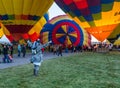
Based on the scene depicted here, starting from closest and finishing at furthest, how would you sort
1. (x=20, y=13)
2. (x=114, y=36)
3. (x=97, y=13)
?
1. (x=97, y=13)
2. (x=20, y=13)
3. (x=114, y=36)

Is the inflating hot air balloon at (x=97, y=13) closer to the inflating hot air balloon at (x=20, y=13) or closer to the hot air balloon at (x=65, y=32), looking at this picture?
the inflating hot air balloon at (x=20, y=13)

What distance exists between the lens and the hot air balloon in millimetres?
35938

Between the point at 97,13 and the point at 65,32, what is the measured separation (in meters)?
9.31

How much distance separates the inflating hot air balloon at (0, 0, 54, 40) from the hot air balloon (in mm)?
7492

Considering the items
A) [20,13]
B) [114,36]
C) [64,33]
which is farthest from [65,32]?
[20,13]

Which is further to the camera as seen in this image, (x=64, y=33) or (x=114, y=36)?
(x=114, y=36)

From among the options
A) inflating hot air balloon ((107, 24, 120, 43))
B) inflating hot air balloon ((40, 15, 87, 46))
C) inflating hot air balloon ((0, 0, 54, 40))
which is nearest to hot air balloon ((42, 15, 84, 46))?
inflating hot air balloon ((40, 15, 87, 46))

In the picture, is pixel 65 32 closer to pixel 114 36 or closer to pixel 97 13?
pixel 114 36

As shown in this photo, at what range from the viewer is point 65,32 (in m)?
36.1

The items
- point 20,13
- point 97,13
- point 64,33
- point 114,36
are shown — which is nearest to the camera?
point 97,13

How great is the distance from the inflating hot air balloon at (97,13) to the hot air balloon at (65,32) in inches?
303

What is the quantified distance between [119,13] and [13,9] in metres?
8.35

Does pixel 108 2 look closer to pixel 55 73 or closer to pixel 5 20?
pixel 5 20

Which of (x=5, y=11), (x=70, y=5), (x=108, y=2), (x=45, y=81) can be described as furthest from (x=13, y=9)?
(x=45, y=81)
